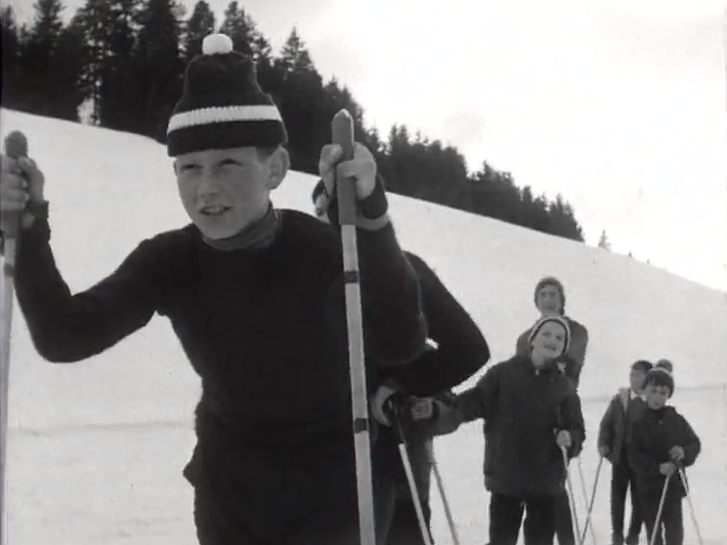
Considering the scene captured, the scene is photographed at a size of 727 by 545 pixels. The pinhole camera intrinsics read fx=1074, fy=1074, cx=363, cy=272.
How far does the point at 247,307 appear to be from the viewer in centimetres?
132

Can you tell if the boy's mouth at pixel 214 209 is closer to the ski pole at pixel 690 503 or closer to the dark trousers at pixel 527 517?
the dark trousers at pixel 527 517

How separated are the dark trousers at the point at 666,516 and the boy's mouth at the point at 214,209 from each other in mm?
1380

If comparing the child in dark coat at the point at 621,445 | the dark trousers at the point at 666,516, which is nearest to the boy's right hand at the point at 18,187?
the child in dark coat at the point at 621,445

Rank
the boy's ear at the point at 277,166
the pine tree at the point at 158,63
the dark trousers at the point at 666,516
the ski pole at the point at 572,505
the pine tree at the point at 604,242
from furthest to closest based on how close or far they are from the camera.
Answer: the dark trousers at the point at 666,516
the ski pole at the point at 572,505
the pine tree at the point at 604,242
the pine tree at the point at 158,63
the boy's ear at the point at 277,166

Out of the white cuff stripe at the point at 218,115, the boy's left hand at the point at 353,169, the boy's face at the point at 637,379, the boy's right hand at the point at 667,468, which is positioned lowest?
the boy's right hand at the point at 667,468

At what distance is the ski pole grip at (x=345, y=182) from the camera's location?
1280mm

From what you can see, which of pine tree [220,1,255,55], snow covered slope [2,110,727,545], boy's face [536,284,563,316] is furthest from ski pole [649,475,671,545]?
pine tree [220,1,255,55]

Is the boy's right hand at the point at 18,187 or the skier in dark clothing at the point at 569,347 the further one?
the skier in dark clothing at the point at 569,347

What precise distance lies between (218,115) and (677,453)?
1267 millimetres

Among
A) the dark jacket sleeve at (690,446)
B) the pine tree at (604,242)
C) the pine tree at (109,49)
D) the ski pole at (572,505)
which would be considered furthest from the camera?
the ski pole at (572,505)

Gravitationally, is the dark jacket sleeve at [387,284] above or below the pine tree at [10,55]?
below

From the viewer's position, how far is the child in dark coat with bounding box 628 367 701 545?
2.11m

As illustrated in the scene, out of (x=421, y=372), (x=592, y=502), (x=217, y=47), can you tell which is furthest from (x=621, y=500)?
(x=217, y=47)

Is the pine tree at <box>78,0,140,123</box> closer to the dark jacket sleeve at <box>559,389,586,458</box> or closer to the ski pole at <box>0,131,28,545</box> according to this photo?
the ski pole at <box>0,131,28,545</box>
